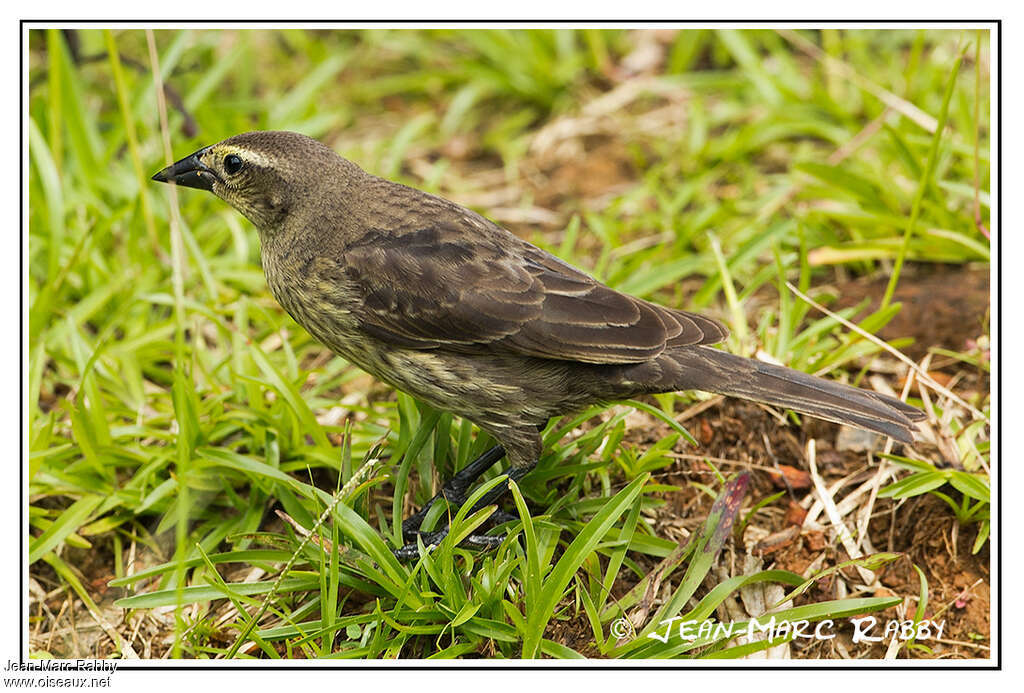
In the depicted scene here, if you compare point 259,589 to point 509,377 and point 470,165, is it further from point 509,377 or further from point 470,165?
point 470,165

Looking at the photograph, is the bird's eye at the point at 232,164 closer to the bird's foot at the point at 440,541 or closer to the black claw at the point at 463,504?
the black claw at the point at 463,504

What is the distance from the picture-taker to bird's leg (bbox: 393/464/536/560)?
3.78 meters

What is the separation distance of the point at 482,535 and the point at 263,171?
1.65m

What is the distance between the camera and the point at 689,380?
3836mm

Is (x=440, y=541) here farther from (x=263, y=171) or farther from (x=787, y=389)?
(x=263, y=171)

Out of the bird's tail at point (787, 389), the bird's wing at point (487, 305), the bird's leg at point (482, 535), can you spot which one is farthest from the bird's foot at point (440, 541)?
the bird's tail at point (787, 389)

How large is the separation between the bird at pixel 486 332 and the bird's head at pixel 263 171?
0.01 metres

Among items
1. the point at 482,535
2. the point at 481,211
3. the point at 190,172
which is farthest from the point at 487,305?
the point at 481,211

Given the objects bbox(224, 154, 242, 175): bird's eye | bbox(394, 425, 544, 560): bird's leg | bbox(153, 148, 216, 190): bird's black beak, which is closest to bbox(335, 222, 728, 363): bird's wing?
bbox(394, 425, 544, 560): bird's leg

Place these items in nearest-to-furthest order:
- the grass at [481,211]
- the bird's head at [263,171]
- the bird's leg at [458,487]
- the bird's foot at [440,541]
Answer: the grass at [481,211]
the bird's foot at [440,541]
the bird's leg at [458,487]
the bird's head at [263,171]

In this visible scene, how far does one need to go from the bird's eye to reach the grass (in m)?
0.59

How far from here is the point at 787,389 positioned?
3.83 meters

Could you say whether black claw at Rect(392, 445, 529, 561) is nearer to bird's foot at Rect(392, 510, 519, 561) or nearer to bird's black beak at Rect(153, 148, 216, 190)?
bird's foot at Rect(392, 510, 519, 561)

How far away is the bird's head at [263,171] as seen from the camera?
13.4 ft
